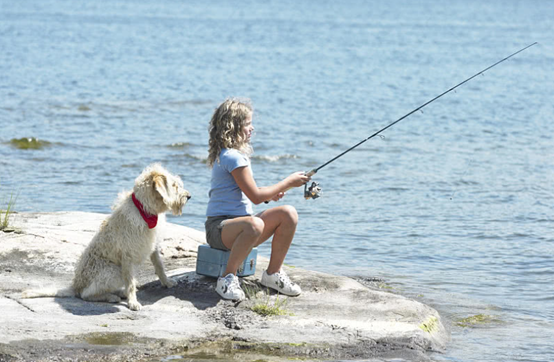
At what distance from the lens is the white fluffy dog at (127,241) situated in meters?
5.70

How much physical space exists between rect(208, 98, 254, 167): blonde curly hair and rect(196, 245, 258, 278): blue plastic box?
2.34 ft

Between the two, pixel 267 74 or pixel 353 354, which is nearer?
pixel 353 354

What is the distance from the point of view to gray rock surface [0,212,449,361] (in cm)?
503

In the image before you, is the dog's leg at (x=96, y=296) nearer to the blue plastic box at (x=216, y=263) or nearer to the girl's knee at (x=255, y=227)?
the blue plastic box at (x=216, y=263)

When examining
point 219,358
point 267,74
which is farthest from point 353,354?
point 267,74

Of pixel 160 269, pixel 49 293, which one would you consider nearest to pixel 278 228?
pixel 160 269

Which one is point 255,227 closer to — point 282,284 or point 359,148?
point 282,284

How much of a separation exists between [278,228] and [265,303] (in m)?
0.60

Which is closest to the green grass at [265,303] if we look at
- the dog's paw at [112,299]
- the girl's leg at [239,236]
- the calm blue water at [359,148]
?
the girl's leg at [239,236]

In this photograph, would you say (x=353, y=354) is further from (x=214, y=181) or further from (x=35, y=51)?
(x=35, y=51)

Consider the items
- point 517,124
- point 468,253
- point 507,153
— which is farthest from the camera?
point 517,124

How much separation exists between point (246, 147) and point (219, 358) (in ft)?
5.56

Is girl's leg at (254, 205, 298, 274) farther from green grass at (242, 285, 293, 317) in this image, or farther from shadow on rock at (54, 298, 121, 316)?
shadow on rock at (54, 298, 121, 316)

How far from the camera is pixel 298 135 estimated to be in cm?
1702
